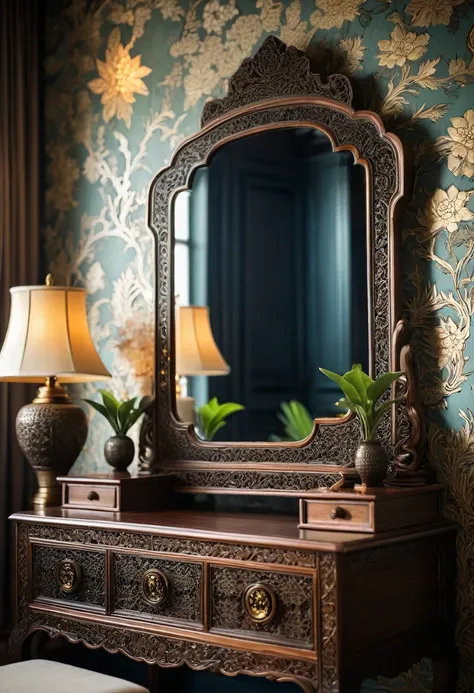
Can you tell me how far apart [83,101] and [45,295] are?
0.87 meters

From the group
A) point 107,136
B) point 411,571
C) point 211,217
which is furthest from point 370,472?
point 107,136

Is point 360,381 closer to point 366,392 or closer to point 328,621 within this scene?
point 366,392

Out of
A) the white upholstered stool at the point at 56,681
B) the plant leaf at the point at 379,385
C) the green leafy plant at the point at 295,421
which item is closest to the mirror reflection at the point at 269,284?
the green leafy plant at the point at 295,421

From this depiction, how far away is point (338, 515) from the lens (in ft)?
7.37

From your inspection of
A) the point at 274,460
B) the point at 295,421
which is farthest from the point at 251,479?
the point at 295,421

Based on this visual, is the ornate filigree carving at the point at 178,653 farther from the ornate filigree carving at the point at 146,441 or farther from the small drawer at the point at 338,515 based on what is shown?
the ornate filigree carving at the point at 146,441

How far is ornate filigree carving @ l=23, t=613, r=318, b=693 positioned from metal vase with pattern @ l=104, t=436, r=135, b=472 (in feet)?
1.62

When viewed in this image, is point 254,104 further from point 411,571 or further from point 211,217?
point 411,571

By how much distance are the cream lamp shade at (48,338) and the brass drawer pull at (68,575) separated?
22.0 inches

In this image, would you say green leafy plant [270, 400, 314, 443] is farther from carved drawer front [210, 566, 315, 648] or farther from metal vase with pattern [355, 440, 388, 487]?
carved drawer front [210, 566, 315, 648]

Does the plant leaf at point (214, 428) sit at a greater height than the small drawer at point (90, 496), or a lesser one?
greater

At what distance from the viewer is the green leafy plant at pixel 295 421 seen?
270cm

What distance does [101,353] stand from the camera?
3.33 metres

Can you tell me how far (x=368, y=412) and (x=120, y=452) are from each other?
909 millimetres
